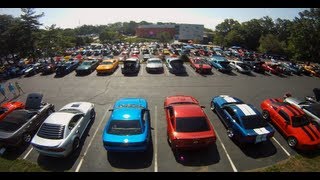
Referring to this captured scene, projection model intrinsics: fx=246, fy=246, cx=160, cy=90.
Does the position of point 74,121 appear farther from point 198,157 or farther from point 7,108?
point 198,157

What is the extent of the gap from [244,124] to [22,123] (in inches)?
423

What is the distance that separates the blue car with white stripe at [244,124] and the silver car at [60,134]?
295 inches

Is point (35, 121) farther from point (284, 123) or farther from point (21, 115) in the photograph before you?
point (284, 123)

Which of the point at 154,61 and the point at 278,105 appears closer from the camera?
the point at 278,105

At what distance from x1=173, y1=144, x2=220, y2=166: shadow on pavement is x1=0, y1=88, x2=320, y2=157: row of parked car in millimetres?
444

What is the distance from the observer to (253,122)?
11984 mm

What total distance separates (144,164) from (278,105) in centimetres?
845

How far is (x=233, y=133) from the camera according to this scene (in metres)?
12.2

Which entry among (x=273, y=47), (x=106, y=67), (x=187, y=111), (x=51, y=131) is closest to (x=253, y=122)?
(x=187, y=111)

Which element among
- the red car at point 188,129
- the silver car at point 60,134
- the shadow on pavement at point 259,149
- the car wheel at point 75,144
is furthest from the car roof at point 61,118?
the shadow on pavement at point 259,149

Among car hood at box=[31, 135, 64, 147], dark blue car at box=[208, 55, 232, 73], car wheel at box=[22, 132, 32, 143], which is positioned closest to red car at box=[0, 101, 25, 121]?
car wheel at box=[22, 132, 32, 143]
